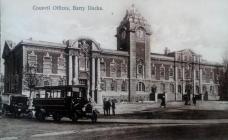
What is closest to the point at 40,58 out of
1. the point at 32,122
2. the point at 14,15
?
the point at 32,122

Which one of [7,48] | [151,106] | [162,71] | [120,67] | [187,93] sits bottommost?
[151,106]

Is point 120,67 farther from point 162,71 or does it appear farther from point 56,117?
point 56,117

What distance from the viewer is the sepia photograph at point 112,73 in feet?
23.7

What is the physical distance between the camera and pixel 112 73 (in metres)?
10.5

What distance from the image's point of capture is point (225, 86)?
9055 millimetres

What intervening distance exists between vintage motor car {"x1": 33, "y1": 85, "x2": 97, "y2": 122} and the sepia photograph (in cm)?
2

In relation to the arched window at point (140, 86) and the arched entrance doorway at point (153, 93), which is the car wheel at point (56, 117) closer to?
the arched entrance doorway at point (153, 93)

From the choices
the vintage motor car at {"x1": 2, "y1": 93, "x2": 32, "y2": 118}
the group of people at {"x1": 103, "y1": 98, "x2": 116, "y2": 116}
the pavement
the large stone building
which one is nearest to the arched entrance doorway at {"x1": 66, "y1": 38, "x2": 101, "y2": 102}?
the large stone building

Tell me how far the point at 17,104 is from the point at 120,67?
9.51ft

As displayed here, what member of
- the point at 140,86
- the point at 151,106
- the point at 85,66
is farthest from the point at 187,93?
the point at 85,66

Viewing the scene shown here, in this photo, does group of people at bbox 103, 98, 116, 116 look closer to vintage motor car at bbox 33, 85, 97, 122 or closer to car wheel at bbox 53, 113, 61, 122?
vintage motor car at bbox 33, 85, 97, 122

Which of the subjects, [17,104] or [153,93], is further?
[153,93]

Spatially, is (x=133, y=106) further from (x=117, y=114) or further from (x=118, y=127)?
(x=118, y=127)

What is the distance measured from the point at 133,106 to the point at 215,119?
9.20 feet
